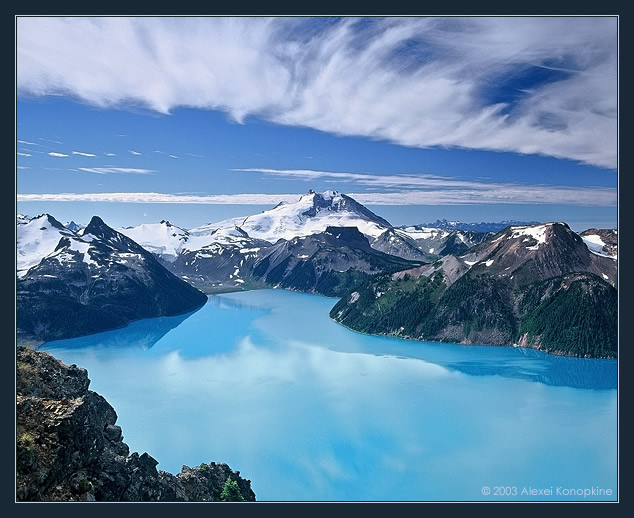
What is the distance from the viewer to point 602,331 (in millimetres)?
32812

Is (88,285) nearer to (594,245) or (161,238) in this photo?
(594,245)

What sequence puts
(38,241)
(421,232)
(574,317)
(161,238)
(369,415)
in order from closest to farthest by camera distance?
(369,415) → (574,317) → (38,241) → (161,238) → (421,232)

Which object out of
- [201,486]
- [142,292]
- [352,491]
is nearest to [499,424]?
[352,491]

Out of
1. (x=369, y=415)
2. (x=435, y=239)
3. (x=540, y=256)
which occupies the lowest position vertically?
(x=369, y=415)

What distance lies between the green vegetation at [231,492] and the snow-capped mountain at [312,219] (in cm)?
9843

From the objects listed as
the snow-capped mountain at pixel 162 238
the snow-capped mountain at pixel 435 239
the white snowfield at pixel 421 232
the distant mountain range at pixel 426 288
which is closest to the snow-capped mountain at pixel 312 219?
the white snowfield at pixel 421 232

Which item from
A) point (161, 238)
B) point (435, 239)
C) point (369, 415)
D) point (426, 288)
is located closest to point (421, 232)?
point (435, 239)

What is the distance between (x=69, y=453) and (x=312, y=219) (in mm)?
105921

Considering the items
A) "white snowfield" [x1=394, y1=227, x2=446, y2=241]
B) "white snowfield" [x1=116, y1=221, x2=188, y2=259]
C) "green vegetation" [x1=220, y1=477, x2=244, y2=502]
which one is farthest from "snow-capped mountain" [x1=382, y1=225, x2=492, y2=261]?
"green vegetation" [x1=220, y1=477, x2=244, y2=502]

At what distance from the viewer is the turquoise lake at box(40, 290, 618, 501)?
1154cm

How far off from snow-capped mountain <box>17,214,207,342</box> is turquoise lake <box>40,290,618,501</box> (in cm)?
573

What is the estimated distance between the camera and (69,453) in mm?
7277

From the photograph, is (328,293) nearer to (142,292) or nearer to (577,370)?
(142,292)

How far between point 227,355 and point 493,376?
48.0 ft
